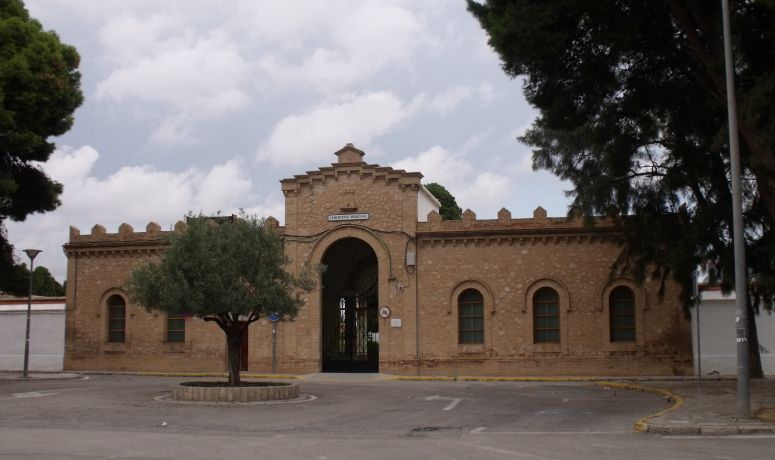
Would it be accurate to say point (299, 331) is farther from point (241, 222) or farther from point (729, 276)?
point (729, 276)

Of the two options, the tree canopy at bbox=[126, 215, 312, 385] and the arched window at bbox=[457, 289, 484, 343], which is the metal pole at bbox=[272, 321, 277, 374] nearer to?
the arched window at bbox=[457, 289, 484, 343]

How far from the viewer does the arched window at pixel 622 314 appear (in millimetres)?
28172

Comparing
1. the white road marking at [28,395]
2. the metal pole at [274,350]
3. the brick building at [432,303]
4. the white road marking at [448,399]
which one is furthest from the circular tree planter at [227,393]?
the metal pole at [274,350]

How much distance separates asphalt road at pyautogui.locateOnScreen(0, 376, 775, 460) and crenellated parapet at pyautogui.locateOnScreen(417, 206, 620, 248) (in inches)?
268

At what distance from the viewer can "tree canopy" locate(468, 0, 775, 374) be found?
16.2 m

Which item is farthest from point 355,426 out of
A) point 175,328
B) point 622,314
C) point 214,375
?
point 175,328

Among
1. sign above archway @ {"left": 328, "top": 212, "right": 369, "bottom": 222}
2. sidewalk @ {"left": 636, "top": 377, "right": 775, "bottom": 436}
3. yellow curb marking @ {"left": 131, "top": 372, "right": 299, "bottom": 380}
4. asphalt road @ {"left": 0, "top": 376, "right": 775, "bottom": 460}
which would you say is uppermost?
sign above archway @ {"left": 328, "top": 212, "right": 369, "bottom": 222}

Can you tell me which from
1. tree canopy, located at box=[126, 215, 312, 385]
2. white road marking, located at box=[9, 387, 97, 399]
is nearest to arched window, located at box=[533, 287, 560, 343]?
tree canopy, located at box=[126, 215, 312, 385]

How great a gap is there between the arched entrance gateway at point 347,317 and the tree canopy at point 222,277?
29.8ft

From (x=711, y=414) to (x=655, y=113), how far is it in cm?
804

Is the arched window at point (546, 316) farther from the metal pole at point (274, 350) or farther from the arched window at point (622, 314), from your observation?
the metal pole at point (274, 350)

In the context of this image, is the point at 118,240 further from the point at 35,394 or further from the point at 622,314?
the point at 622,314

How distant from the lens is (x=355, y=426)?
14.8m

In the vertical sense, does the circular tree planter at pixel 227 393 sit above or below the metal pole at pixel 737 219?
below
